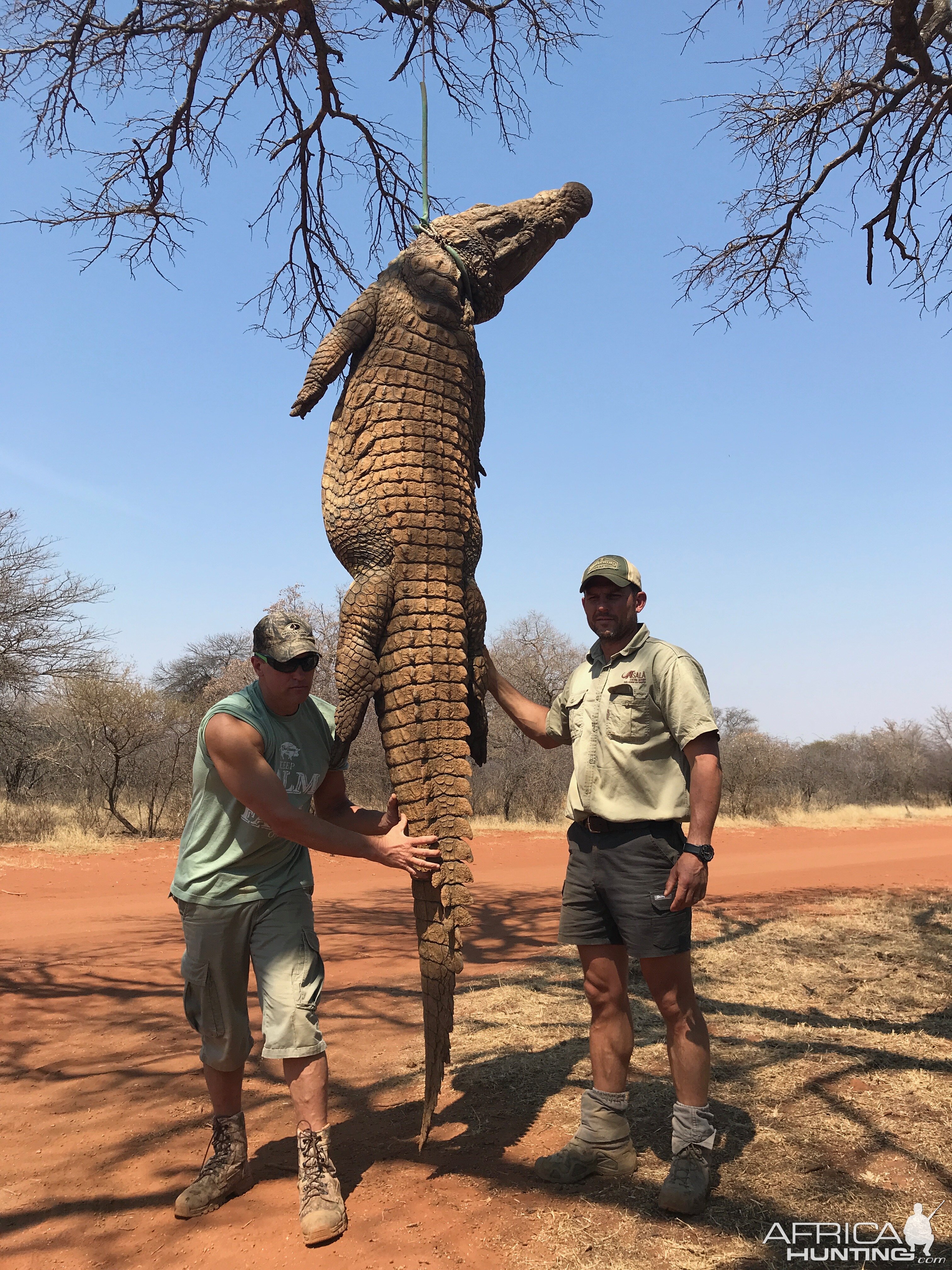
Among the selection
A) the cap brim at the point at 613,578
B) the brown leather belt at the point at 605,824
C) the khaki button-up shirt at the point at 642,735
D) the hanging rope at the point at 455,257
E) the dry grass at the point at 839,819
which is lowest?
the dry grass at the point at 839,819

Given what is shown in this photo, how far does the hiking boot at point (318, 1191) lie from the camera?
7.79ft

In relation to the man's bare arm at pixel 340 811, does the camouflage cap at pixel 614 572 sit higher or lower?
higher

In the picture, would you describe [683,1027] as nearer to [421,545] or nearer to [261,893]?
[261,893]

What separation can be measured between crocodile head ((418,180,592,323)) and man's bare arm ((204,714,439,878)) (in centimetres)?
163

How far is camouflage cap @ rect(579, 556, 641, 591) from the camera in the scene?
2871 mm

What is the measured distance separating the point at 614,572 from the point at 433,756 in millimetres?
918

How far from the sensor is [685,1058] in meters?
2.64

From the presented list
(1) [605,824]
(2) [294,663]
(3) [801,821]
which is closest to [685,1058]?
(1) [605,824]

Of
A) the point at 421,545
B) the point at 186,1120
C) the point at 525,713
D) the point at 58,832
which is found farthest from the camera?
the point at 58,832

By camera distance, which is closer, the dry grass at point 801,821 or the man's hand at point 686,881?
the man's hand at point 686,881

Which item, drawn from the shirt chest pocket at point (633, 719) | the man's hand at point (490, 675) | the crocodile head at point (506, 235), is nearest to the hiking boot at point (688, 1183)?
the shirt chest pocket at point (633, 719)

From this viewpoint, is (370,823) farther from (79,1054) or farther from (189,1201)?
(79,1054)

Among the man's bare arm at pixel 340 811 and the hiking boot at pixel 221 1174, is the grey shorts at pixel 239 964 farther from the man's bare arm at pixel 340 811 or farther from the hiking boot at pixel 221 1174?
the man's bare arm at pixel 340 811

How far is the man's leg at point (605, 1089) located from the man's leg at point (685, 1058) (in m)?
0.17
